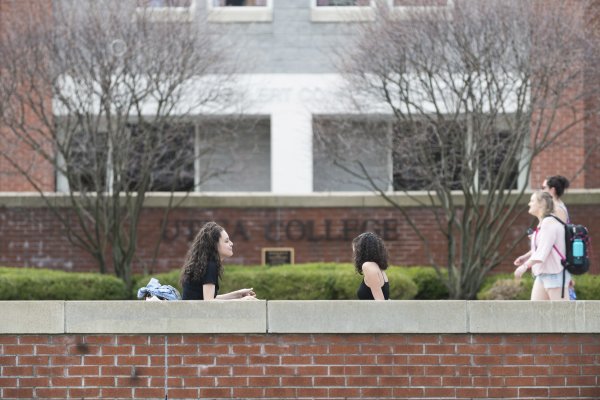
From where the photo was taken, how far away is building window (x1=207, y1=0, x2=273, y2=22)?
77.3ft

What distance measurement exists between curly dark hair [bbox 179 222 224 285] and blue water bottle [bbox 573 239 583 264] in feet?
11.9

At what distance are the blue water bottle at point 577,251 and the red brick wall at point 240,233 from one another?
8766mm

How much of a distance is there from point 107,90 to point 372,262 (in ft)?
28.1

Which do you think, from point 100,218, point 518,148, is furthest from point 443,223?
point 100,218

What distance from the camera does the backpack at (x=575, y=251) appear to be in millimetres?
12859

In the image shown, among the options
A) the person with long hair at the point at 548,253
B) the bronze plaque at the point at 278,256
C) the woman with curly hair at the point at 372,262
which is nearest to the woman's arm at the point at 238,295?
the woman with curly hair at the point at 372,262

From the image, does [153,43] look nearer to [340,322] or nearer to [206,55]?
[206,55]

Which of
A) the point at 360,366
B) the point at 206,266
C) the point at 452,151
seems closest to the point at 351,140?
the point at 452,151

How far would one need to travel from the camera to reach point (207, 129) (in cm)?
2241

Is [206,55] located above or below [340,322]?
above

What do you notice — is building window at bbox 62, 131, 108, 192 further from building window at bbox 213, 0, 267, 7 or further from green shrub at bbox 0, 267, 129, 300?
building window at bbox 213, 0, 267, 7

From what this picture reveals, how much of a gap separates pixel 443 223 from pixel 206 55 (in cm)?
491

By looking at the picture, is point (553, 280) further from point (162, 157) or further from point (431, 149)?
point (162, 157)

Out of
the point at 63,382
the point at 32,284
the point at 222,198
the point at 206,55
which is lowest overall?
the point at 63,382
